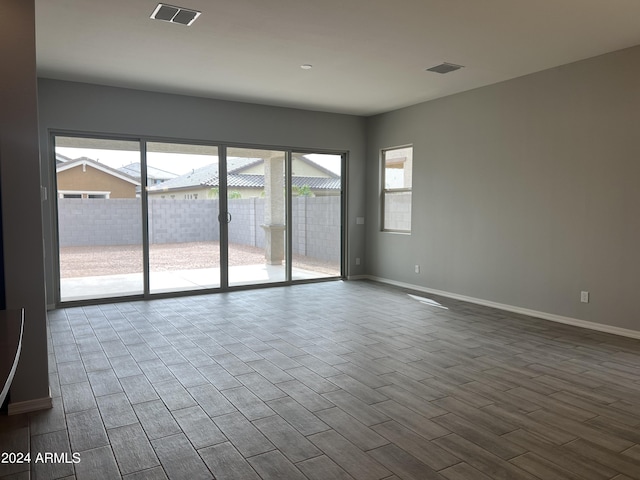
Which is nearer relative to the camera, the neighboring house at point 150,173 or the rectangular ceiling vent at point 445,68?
the rectangular ceiling vent at point 445,68

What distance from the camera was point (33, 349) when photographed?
9.48 feet

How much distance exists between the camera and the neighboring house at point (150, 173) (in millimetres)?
6109

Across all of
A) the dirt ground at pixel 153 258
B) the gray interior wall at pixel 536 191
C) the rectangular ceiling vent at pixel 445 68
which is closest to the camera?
the gray interior wall at pixel 536 191

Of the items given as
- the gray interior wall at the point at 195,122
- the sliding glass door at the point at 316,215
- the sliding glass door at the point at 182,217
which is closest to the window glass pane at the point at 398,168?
the gray interior wall at the point at 195,122

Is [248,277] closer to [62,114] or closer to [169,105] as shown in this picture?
[169,105]

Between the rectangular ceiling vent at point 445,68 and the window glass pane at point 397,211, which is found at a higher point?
the rectangular ceiling vent at point 445,68

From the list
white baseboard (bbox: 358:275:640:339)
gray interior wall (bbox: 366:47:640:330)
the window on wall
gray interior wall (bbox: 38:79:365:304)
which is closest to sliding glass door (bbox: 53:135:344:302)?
gray interior wall (bbox: 38:79:365:304)

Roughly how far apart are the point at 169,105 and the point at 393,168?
3581mm

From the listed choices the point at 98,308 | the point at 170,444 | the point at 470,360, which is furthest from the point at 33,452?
the point at 98,308

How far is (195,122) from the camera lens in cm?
639

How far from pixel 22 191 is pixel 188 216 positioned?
3.68m

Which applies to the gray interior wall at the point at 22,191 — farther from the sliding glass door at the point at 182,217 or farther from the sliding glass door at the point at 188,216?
the sliding glass door at the point at 182,217

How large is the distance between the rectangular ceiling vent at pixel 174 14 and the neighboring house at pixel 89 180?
9.27 feet

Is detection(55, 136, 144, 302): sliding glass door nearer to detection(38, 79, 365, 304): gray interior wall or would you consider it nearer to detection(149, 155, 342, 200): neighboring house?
detection(38, 79, 365, 304): gray interior wall
